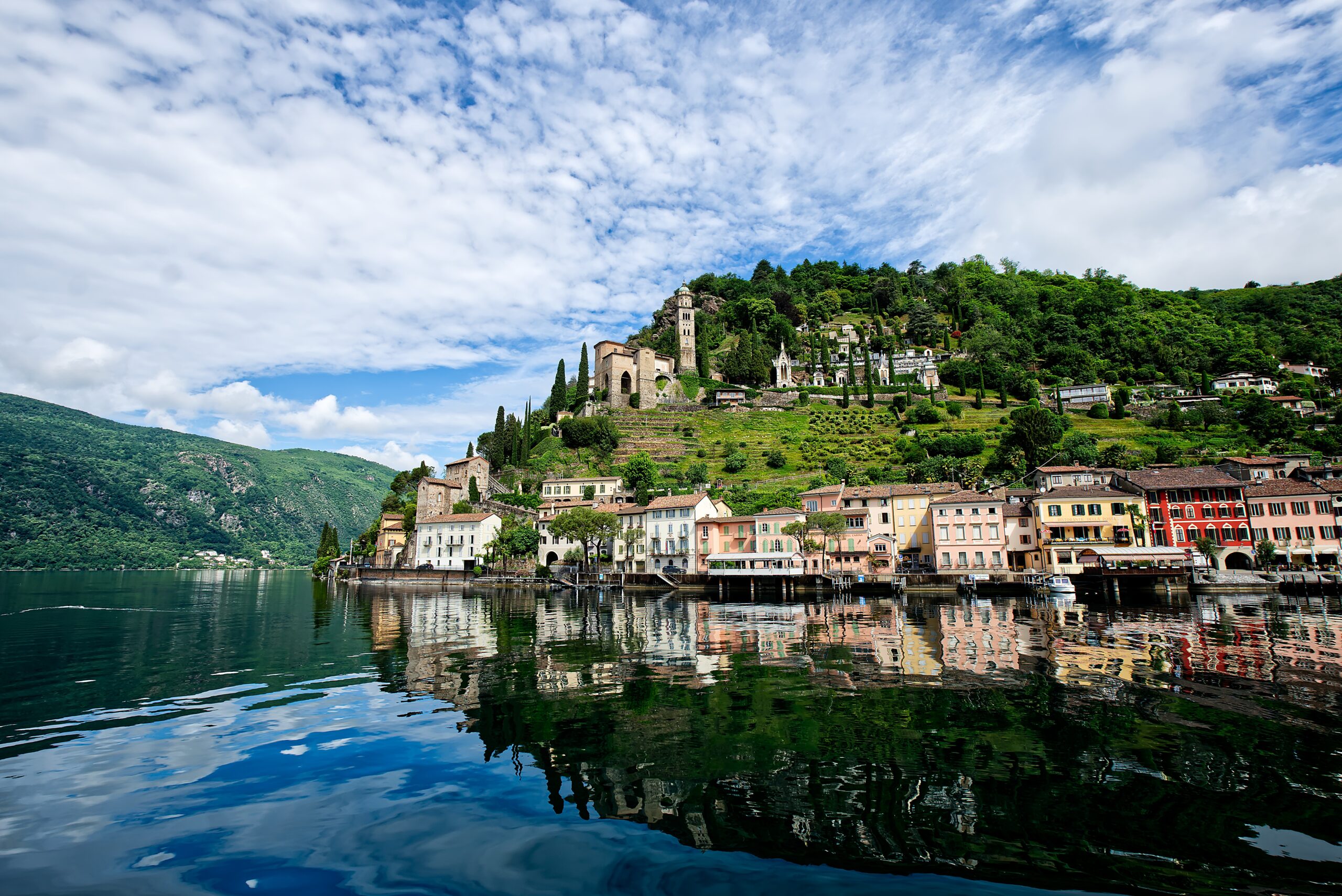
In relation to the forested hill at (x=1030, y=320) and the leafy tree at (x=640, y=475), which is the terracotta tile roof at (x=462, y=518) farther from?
the forested hill at (x=1030, y=320)

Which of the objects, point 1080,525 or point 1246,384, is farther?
point 1246,384

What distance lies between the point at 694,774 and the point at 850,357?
12823 cm

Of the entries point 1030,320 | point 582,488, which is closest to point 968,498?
point 582,488

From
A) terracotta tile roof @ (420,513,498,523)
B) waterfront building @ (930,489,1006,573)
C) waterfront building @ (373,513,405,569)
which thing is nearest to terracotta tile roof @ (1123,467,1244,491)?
waterfront building @ (930,489,1006,573)

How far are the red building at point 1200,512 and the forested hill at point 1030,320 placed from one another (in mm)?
67294

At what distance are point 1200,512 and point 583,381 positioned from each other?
9135 cm

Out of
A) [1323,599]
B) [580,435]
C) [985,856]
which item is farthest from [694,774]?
[580,435]

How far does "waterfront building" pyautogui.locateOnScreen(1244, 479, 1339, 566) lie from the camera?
53.6m

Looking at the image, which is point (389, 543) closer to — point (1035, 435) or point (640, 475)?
point (640, 475)

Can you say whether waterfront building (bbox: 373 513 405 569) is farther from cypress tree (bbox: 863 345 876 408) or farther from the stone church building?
cypress tree (bbox: 863 345 876 408)

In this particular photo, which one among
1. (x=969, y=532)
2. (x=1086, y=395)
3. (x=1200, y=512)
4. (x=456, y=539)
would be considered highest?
(x=1086, y=395)

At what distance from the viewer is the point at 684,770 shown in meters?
11.0

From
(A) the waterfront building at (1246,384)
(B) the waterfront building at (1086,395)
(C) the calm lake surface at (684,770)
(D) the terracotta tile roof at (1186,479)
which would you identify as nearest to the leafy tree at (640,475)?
(D) the terracotta tile roof at (1186,479)

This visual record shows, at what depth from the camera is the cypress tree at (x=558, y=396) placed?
375 feet
